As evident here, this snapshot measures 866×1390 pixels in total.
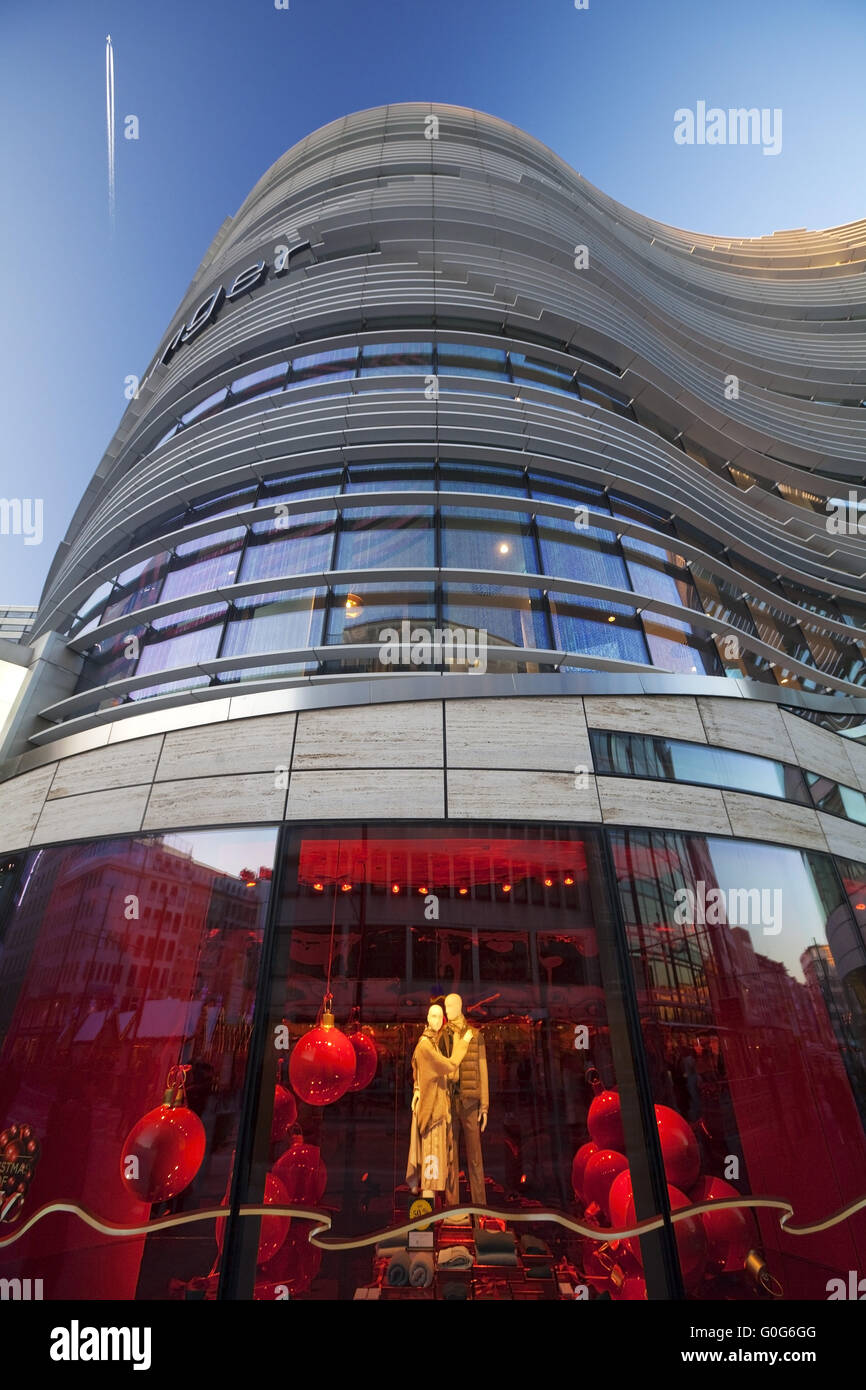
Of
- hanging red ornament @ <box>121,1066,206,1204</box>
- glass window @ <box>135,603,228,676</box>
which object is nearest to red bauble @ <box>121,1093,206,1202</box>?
hanging red ornament @ <box>121,1066,206,1204</box>

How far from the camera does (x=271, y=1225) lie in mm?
5402

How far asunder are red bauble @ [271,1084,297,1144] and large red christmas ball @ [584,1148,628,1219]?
8.95 feet

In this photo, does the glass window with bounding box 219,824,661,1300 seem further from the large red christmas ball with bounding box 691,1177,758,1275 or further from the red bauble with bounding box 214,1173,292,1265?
the large red christmas ball with bounding box 691,1177,758,1275

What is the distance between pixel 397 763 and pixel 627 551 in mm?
6353

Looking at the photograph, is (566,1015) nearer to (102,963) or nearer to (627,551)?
(102,963)

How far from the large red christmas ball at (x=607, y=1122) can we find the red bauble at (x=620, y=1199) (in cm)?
20

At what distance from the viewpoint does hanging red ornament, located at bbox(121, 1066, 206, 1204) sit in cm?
544

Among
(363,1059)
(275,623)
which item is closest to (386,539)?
(275,623)

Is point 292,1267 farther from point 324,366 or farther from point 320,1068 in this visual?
point 324,366

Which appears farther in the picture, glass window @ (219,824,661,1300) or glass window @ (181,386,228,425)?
glass window @ (181,386,228,425)

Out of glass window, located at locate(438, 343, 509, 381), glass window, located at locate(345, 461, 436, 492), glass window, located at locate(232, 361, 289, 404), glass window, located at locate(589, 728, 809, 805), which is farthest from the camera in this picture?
glass window, located at locate(232, 361, 289, 404)
